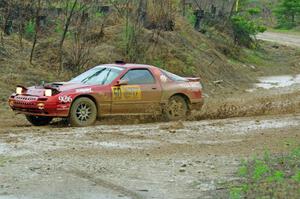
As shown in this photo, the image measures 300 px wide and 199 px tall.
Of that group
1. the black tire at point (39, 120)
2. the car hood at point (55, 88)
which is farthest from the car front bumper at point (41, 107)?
the black tire at point (39, 120)

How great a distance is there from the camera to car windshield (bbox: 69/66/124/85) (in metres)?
16.4

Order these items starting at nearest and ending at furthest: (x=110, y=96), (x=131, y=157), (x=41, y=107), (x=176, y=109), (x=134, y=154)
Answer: (x=131, y=157) < (x=134, y=154) < (x=41, y=107) < (x=110, y=96) < (x=176, y=109)

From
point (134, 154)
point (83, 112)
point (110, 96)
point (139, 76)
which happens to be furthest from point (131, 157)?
point (139, 76)

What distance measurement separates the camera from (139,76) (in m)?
17.0

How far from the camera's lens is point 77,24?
24.0 metres

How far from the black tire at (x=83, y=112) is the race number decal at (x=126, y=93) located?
2.13ft

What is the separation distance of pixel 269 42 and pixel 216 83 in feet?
62.0

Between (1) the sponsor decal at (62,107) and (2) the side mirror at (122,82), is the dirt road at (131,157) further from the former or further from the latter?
(2) the side mirror at (122,82)

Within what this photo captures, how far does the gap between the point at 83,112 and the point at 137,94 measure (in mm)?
1569

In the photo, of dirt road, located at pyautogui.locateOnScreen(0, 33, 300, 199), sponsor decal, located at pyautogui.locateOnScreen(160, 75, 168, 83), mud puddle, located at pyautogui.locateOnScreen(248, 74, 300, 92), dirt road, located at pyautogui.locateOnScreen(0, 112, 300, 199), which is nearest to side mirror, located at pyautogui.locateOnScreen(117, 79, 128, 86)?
dirt road, located at pyautogui.locateOnScreen(0, 33, 300, 199)

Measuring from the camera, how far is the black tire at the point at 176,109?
17.4 m

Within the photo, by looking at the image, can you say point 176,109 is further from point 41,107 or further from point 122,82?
point 41,107

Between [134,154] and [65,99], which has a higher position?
[65,99]

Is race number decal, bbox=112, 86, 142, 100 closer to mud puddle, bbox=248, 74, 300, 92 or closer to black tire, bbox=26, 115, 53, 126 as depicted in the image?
black tire, bbox=26, 115, 53, 126
